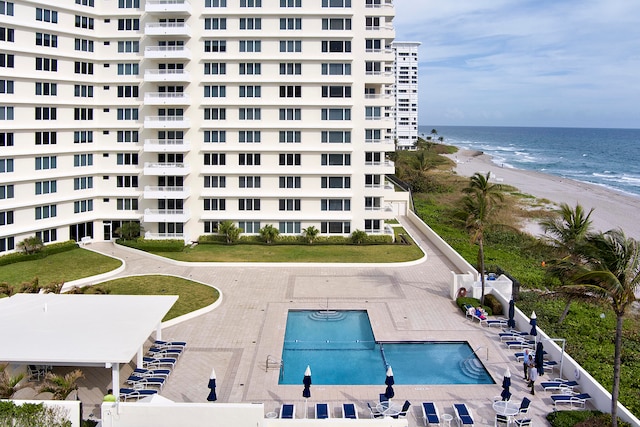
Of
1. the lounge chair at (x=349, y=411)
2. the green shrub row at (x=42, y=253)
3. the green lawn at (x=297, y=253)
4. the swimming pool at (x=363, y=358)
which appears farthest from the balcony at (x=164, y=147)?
the lounge chair at (x=349, y=411)

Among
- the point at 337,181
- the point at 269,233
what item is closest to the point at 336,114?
the point at 337,181

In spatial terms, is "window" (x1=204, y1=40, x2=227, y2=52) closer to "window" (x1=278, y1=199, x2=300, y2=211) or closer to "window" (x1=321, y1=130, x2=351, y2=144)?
"window" (x1=321, y1=130, x2=351, y2=144)

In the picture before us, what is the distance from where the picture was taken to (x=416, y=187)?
7881 cm

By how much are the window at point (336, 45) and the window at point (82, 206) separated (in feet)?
76.1

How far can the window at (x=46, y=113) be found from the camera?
4122 centimetres

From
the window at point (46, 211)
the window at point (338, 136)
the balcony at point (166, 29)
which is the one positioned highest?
the balcony at point (166, 29)

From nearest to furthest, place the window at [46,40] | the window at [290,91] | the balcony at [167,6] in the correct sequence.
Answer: the window at [46,40], the balcony at [167,6], the window at [290,91]

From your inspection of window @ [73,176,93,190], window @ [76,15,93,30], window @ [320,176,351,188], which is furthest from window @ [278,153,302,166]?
window @ [76,15,93,30]

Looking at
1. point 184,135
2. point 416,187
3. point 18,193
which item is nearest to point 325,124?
point 184,135

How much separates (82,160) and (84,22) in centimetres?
1097

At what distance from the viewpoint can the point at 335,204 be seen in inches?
1825

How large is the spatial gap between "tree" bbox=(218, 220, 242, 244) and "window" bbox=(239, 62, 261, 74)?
12474 millimetres

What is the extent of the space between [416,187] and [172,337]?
57.5 metres

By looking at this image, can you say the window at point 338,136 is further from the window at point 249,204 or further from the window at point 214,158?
the window at point 214,158
